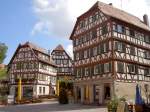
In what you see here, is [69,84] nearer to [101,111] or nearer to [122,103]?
[101,111]

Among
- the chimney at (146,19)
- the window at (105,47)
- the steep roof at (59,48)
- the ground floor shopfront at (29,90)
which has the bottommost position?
the ground floor shopfront at (29,90)

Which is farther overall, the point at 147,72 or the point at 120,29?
the point at 147,72

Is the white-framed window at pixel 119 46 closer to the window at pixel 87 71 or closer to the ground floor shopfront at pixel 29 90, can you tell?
the window at pixel 87 71

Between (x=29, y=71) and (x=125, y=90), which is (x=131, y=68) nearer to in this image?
(x=125, y=90)

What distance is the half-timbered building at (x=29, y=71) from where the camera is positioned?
188 ft

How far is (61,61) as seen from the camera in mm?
70625

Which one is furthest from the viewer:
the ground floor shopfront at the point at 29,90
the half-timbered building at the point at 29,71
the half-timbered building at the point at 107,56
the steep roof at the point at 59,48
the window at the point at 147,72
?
the steep roof at the point at 59,48

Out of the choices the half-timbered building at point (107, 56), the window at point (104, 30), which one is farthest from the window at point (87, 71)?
the window at point (104, 30)

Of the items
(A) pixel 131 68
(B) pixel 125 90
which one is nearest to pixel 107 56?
→ (A) pixel 131 68

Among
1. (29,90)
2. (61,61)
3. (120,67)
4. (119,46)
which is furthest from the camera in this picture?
(61,61)

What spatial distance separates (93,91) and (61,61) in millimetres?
34243

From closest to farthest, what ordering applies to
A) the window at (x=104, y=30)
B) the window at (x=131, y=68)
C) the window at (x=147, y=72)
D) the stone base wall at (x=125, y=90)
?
the stone base wall at (x=125, y=90) → the window at (x=104, y=30) → the window at (x=131, y=68) → the window at (x=147, y=72)

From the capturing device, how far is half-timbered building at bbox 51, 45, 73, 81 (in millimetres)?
70375

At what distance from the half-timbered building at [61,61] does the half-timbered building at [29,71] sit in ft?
23.3
